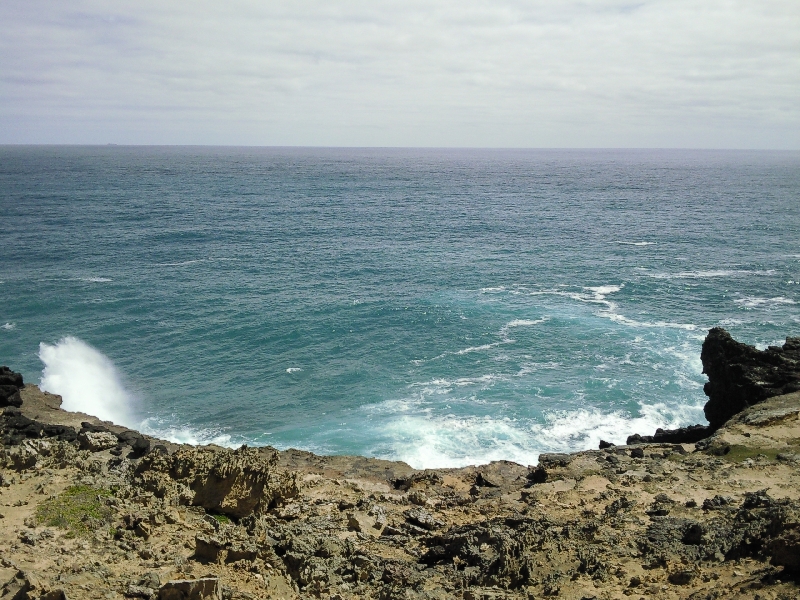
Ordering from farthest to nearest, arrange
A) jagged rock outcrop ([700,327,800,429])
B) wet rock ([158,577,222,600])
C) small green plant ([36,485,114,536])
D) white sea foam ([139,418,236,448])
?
white sea foam ([139,418,236,448]) → jagged rock outcrop ([700,327,800,429]) → small green plant ([36,485,114,536]) → wet rock ([158,577,222,600])

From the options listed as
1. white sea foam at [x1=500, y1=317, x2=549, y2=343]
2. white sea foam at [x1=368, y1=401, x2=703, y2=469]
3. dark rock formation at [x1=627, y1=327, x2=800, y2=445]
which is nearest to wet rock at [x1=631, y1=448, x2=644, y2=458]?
dark rock formation at [x1=627, y1=327, x2=800, y2=445]

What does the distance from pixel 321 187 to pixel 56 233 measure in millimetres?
93267

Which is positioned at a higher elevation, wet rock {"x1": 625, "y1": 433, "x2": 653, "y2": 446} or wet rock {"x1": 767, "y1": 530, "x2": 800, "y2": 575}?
wet rock {"x1": 767, "y1": 530, "x2": 800, "y2": 575}

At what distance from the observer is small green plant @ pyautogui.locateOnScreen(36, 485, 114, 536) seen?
70.3 ft

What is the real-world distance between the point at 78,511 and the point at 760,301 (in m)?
69.2

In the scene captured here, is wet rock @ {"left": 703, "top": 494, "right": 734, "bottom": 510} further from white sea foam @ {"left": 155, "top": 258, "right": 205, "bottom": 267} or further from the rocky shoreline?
white sea foam @ {"left": 155, "top": 258, "right": 205, "bottom": 267}

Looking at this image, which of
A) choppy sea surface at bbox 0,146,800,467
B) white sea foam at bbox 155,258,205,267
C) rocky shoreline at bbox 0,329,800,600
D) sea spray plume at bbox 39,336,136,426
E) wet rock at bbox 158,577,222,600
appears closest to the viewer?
wet rock at bbox 158,577,222,600

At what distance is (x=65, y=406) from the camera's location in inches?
1889

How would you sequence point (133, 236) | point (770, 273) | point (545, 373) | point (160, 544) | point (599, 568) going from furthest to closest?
point (133, 236), point (770, 273), point (545, 373), point (160, 544), point (599, 568)

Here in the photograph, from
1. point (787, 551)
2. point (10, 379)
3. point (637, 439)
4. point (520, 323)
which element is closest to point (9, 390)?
point (10, 379)

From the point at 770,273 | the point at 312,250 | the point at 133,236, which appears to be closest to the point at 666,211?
the point at 770,273

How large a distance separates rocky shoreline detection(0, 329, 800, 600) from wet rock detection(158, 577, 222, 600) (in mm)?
28

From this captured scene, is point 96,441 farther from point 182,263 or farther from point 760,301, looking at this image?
point 760,301

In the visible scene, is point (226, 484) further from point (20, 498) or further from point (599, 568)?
point (599, 568)
